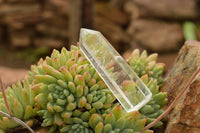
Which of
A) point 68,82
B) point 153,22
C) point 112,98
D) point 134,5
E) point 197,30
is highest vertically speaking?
point 68,82

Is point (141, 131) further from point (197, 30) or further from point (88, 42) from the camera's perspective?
point (197, 30)

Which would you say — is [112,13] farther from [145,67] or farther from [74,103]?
[74,103]

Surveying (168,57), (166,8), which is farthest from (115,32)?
(168,57)

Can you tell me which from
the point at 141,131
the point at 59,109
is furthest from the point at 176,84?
the point at 59,109

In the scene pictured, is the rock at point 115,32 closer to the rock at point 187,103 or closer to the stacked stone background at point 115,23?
the stacked stone background at point 115,23

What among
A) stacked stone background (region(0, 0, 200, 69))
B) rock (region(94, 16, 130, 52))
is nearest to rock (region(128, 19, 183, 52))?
stacked stone background (region(0, 0, 200, 69))

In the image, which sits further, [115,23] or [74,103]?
[115,23]

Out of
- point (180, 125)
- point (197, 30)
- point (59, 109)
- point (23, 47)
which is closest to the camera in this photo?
point (59, 109)
